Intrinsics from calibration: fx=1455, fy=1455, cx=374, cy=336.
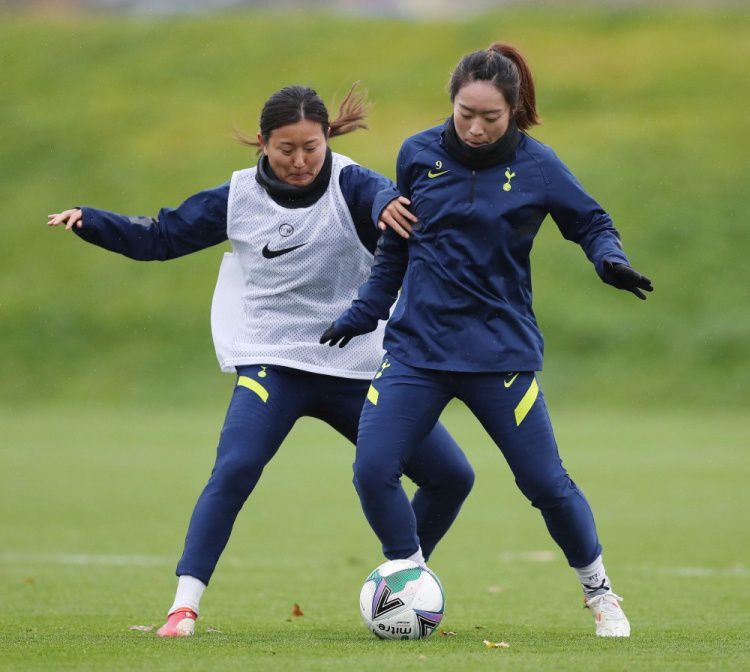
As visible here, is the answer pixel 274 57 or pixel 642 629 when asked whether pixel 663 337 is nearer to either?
pixel 274 57

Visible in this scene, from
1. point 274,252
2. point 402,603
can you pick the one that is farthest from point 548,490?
point 274,252

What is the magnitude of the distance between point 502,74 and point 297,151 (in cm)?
100

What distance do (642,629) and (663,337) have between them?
20.3m

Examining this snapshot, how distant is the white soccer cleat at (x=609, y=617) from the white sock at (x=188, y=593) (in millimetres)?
1634

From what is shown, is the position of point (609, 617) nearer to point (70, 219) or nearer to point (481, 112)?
point (481, 112)

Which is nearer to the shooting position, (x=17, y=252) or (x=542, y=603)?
(x=542, y=603)

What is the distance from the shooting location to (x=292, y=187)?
6.38m

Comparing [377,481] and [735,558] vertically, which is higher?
[377,481]

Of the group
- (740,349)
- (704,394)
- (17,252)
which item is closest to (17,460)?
(704,394)

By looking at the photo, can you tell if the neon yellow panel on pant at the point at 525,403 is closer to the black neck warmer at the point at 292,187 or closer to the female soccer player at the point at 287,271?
the female soccer player at the point at 287,271

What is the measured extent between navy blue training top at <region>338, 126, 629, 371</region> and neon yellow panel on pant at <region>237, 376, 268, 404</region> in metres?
0.67

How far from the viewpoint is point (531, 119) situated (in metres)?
6.07

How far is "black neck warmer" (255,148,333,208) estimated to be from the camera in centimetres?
638

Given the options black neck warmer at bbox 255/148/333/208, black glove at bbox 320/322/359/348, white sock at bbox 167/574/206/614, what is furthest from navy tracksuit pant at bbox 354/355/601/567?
black neck warmer at bbox 255/148/333/208
